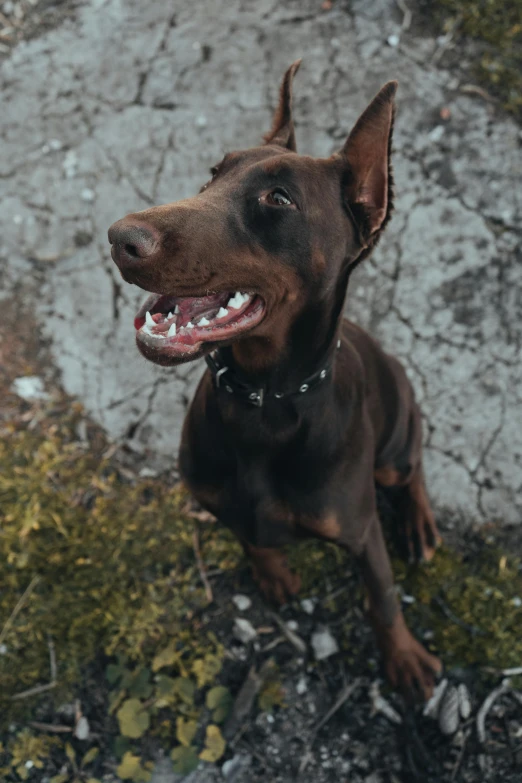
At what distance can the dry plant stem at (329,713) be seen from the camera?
3.10m

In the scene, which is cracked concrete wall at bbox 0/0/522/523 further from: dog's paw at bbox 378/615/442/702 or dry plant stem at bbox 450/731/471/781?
dry plant stem at bbox 450/731/471/781

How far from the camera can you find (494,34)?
4.46 meters

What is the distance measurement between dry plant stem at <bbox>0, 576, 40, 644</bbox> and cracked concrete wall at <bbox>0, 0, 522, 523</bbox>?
2.99 feet

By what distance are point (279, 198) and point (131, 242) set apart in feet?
1.77

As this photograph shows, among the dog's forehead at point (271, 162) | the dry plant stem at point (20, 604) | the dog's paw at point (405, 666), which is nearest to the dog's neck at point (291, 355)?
the dog's forehead at point (271, 162)

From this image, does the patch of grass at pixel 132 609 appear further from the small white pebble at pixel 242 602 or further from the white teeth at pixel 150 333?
the white teeth at pixel 150 333

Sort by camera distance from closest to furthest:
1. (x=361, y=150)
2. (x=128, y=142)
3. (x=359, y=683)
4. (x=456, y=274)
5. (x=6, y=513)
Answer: (x=361, y=150)
(x=359, y=683)
(x=6, y=513)
(x=456, y=274)
(x=128, y=142)

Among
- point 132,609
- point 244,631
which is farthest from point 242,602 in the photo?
point 132,609

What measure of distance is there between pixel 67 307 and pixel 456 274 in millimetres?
2350

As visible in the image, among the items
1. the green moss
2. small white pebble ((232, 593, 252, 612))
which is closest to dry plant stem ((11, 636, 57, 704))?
small white pebble ((232, 593, 252, 612))

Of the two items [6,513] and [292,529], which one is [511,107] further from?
[6,513]

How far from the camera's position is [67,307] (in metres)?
4.19

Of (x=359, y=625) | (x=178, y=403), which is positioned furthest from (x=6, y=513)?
(x=359, y=625)

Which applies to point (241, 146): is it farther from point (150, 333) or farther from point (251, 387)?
point (150, 333)
